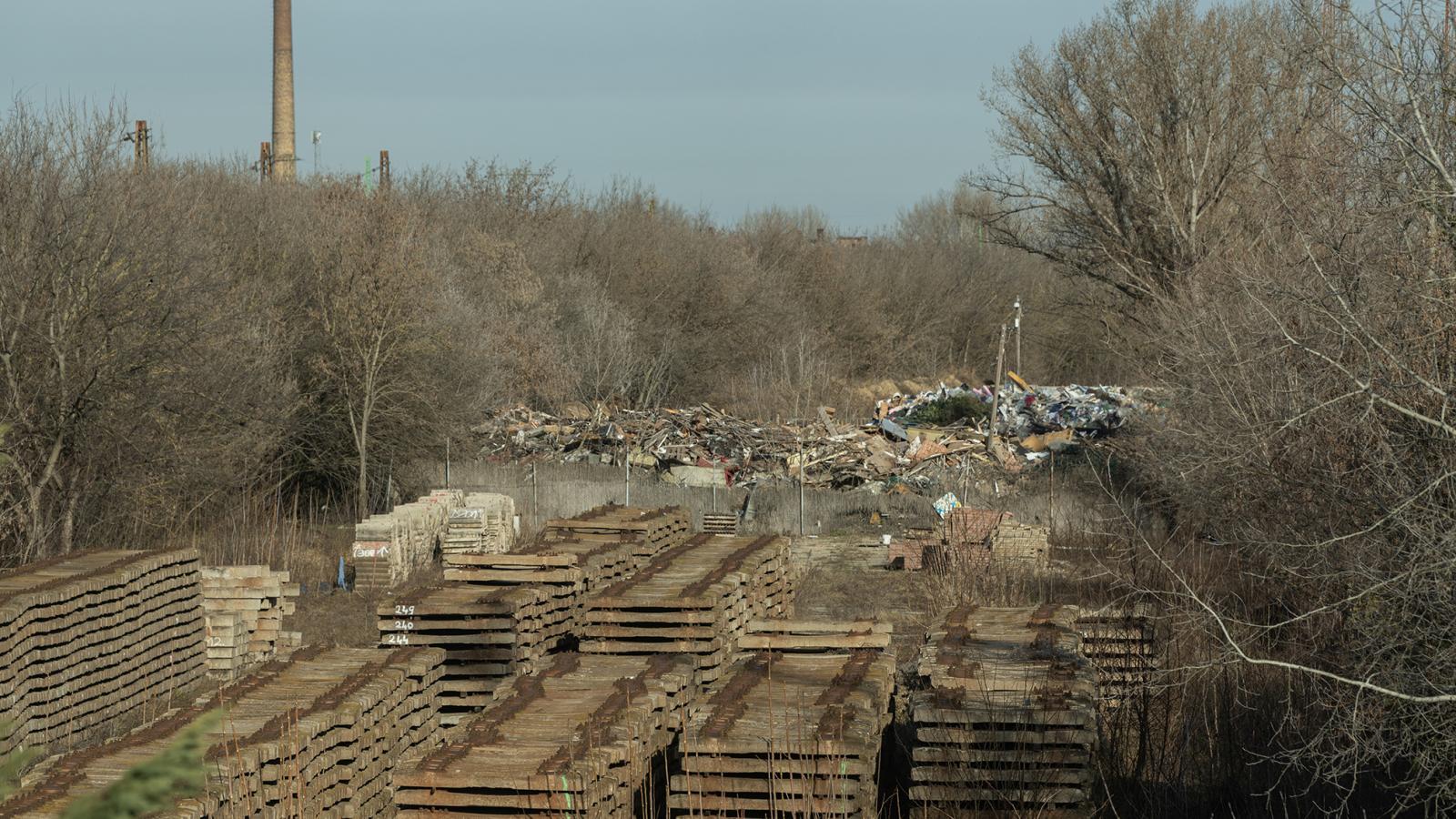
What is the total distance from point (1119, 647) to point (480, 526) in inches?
489

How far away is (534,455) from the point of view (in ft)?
106

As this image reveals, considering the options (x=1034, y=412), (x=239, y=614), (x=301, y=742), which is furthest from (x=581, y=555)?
(x=1034, y=412)

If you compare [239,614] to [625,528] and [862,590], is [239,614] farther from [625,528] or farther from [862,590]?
[862,590]

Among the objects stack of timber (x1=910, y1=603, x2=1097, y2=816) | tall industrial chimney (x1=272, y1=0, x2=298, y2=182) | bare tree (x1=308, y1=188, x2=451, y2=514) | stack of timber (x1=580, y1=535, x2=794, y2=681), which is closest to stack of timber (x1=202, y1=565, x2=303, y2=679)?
stack of timber (x1=580, y1=535, x2=794, y2=681)

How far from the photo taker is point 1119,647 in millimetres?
11172

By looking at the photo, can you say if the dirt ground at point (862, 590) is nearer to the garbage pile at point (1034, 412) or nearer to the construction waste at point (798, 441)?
the construction waste at point (798, 441)

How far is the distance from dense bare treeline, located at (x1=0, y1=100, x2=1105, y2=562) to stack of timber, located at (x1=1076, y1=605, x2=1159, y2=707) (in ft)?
25.7

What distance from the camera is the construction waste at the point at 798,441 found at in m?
30.0

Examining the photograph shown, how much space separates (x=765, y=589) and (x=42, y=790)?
25.8 ft

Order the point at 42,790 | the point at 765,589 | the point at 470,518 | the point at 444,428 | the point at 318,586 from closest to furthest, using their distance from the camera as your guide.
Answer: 1. the point at 42,790
2. the point at 765,589
3. the point at 318,586
4. the point at 470,518
5. the point at 444,428

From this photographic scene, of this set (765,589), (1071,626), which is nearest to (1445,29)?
(1071,626)

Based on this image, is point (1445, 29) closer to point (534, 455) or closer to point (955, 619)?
point (955, 619)

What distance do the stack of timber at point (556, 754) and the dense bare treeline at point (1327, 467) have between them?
305cm

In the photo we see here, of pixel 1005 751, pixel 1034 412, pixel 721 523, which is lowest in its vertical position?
pixel 721 523
